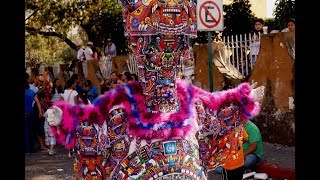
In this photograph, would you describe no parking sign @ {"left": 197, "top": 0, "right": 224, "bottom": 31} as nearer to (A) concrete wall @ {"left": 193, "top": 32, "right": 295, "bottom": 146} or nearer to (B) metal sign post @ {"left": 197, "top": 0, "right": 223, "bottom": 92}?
(B) metal sign post @ {"left": 197, "top": 0, "right": 223, "bottom": 92}

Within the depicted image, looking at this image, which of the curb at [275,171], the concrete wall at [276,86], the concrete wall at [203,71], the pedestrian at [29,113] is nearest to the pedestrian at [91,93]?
the pedestrian at [29,113]

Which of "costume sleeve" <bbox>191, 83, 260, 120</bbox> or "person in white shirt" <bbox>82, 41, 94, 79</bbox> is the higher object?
"person in white shirt" <bbox>82, 41, 94, 79</bbox>

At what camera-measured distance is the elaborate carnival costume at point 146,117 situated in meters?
3.78

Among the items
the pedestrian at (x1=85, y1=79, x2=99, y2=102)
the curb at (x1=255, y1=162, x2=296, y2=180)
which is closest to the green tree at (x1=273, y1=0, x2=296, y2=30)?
the pedestrian at (x1=85, y1=79, x2=99, y2=102)

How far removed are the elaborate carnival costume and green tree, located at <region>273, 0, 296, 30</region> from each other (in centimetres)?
975

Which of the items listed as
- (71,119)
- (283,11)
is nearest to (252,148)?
(71,119)

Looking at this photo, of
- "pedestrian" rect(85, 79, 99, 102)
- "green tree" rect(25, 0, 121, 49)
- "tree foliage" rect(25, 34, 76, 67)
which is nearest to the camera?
"pedestrian" rect(85, 79, 99, 102)

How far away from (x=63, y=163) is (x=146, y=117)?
263 inches

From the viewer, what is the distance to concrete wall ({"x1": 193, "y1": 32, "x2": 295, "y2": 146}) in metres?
9.77

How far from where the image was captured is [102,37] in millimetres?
22953

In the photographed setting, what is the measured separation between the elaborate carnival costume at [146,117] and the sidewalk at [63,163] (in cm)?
468

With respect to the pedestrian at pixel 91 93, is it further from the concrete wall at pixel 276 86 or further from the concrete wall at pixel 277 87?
the concrete wall at pixel 277 87

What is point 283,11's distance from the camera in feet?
44.1
